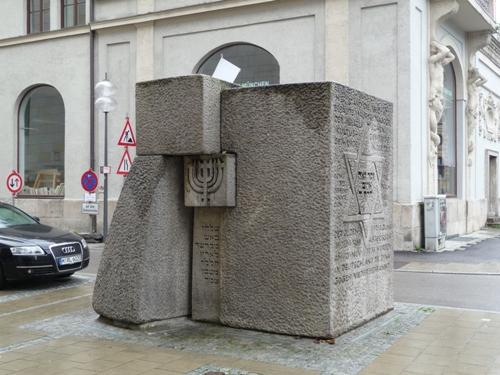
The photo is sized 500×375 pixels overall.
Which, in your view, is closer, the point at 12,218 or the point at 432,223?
the point at 12,218

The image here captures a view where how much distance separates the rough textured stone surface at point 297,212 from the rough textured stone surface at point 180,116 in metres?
0.18

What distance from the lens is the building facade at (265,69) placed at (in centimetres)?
1504

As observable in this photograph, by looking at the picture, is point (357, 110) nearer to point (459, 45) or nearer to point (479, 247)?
point (479, 247)

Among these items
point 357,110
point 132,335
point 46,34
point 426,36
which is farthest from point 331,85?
point 46,34

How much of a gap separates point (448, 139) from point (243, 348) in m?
15.0

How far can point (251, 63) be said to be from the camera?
17.2 metres

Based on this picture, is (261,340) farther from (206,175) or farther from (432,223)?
(432,223)

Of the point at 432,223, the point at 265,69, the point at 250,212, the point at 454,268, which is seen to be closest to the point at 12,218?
the point at 250,212

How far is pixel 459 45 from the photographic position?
62.5 feet

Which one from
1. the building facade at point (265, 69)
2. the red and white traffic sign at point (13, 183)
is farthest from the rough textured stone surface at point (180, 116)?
the red and white traffic sign at point (13, 183)

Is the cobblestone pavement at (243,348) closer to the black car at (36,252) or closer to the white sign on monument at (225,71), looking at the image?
the black car at (36,252)

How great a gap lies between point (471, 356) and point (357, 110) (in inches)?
105

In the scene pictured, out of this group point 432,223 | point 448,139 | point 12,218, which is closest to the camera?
point 12,218

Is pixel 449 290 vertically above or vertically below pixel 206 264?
below
